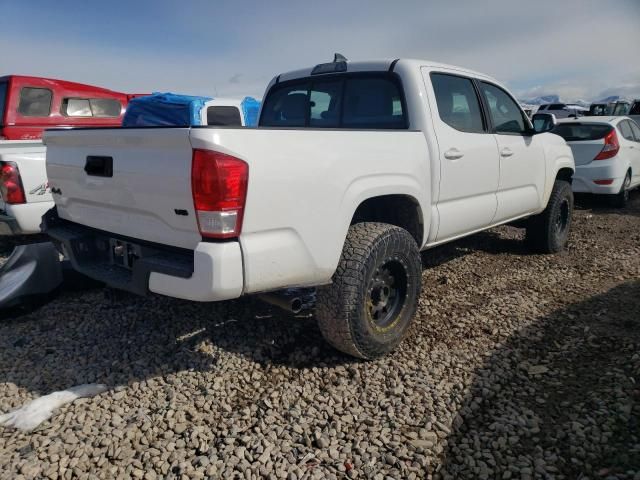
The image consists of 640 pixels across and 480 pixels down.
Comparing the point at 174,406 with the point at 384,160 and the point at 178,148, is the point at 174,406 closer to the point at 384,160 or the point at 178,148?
the point at 178,148

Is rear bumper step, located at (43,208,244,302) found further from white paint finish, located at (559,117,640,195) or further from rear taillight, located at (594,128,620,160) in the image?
rear taillight, located at (594,128,620,160)

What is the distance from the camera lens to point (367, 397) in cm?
262

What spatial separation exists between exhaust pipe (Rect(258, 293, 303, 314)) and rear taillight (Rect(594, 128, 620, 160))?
7128 millimetres

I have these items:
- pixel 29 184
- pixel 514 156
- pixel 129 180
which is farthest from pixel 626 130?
pixel 29 184

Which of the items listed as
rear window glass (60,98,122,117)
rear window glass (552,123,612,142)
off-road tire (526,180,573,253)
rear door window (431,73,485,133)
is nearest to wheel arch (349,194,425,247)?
rear door window (431,73,485,133)

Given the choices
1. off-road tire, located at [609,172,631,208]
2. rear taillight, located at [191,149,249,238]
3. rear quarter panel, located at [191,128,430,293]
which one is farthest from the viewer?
off-road tire, located at [609,172,631,208]

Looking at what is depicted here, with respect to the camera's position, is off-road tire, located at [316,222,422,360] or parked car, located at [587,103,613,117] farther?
parked car, located at [587,103,613,117]

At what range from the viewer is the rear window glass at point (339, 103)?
3.43m

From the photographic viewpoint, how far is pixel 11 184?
4.51m

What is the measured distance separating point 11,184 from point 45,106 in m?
3.42

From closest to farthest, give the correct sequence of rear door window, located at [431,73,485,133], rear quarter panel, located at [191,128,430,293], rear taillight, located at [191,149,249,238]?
rear taillight, located at [191,149,249,238] < rear quarter panel, located at [191,128,430,293] < rear door window, located at [431,73,485,133]

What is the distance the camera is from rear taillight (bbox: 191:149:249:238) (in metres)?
2.06

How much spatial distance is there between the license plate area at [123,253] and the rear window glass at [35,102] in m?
5.65

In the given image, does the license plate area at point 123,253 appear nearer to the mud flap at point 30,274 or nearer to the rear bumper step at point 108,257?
the rear bumper step at point 108,257
